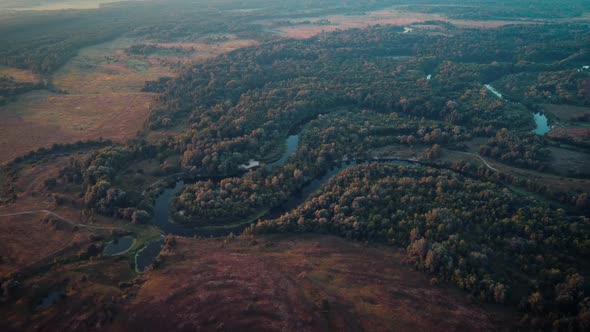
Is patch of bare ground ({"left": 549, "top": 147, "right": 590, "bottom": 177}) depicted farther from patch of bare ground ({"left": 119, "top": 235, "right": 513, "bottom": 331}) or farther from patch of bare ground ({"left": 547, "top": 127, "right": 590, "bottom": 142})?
patch of bare ground ({"left": 119, "top": 235, "right": 513, "bottom": 331})

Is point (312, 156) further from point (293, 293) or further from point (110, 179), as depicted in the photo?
point (110, 179)

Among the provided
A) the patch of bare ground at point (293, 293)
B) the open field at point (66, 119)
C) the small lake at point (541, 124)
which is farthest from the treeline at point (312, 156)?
the open field at point (66, 119)

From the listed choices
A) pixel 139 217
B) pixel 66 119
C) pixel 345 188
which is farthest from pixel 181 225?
pixel 66 119

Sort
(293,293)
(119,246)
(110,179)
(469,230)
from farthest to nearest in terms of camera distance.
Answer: (110,179) < (469,230) < (119,246) < (293,293)

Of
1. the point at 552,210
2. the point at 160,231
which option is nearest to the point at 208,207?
the point at 160,231

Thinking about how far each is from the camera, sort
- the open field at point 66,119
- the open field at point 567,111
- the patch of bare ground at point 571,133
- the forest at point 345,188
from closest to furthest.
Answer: the forest at point 345,188
the open field at point 66,119
the patch of bare ground at point 571,133
the open field at point 567,111

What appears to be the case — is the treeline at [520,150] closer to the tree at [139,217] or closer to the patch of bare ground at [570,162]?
the patch of bare ground at [570,162]

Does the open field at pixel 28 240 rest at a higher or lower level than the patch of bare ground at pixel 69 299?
higher
